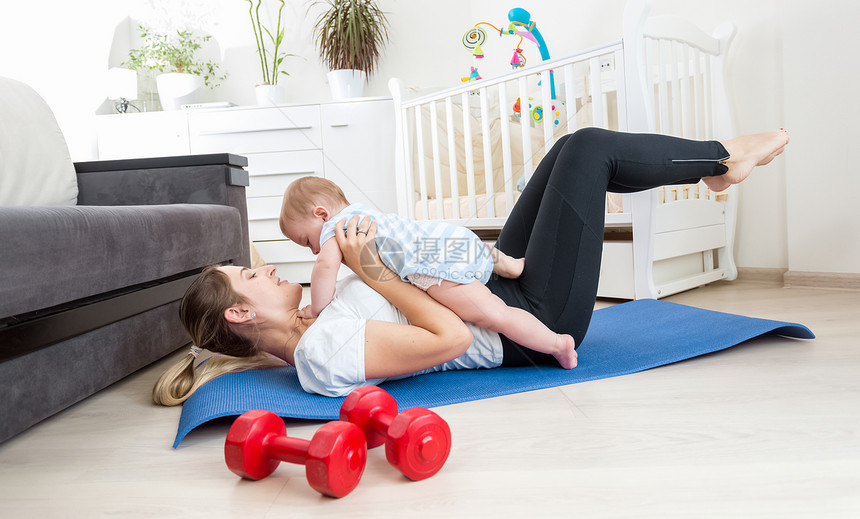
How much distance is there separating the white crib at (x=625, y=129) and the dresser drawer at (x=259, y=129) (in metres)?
0.57

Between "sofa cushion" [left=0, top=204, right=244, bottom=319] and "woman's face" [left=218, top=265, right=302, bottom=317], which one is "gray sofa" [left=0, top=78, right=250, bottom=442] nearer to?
"sofa cushion" [left=0, top=204, right=244, bottom=319]

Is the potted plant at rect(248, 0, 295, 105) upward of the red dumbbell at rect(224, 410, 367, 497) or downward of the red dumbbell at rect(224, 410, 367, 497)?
upward

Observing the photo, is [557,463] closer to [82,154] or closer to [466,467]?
[466,467]

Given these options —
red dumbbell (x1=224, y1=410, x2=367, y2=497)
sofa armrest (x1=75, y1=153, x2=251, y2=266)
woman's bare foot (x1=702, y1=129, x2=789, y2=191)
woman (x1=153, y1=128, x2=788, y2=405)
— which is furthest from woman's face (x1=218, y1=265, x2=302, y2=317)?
woman's bare foot (x1=702, y1=129, x2=789, y2=191)

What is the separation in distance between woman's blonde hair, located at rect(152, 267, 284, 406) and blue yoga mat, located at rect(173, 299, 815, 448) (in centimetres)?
5

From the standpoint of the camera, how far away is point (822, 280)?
222 centimetres

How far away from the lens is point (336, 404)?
1.12 m

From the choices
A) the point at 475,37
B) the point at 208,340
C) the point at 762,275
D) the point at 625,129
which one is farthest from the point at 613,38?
the point at 208,340

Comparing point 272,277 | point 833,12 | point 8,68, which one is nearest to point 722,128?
point 833,12

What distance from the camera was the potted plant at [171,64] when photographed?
351cm

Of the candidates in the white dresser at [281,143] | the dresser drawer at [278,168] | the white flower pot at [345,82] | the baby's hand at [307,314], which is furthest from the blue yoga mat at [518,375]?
the white flower pot at [345,82]

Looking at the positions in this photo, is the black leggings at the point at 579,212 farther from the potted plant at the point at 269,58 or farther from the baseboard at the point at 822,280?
the potted plant at the point at 269,58

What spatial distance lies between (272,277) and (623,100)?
1320 millimetres

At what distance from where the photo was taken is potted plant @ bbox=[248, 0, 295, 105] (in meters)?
3.44
